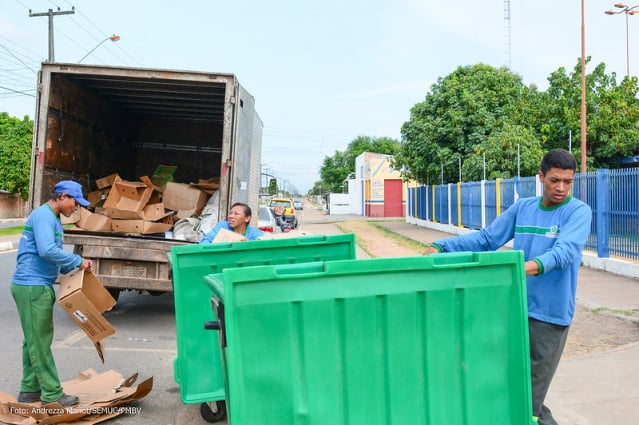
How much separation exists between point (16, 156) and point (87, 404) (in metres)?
37.1

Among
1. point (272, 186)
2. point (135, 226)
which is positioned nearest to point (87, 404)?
point (135, 226)

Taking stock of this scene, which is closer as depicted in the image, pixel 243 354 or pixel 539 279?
pixel 243 354

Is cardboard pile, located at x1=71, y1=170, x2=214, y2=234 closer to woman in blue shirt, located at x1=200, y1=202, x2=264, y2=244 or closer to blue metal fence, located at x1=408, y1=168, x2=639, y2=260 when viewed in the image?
woman in blue shirt, located at x1=200, y1=202, x2=264, y2=244

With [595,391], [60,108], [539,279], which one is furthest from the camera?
[60,108]

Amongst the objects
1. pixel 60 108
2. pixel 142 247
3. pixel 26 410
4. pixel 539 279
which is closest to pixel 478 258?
pixel 539 279

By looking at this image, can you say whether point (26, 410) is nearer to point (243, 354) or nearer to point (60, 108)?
point (243, 354)

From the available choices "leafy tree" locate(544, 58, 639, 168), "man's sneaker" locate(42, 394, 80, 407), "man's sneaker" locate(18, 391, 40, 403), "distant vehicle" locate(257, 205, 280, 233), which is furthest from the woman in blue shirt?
"leafy tree" locate(544, 58, 639, 168)

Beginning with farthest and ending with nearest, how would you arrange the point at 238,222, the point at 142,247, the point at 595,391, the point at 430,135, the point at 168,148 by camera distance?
the point at 430,135 < the point at 168,148 < the point at 142,247 < the point at 238,222 < the point at 595,391

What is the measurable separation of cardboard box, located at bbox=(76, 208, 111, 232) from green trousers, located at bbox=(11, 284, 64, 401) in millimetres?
3494

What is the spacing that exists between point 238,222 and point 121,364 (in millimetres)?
1845

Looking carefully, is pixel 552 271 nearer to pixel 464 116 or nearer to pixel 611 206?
pixel 611 206

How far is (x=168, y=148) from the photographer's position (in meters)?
11.7

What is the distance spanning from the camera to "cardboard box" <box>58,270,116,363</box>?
4.64 meters

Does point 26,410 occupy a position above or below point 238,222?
below
